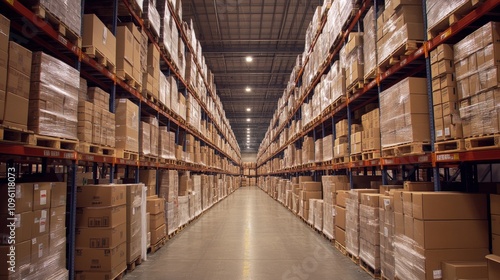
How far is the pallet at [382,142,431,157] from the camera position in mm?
3924

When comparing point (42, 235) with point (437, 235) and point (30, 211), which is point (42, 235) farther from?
point (437, 235)

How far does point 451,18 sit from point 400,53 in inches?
40.5

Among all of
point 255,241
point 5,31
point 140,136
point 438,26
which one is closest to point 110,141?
point 140,136

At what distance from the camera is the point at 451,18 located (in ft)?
10.9

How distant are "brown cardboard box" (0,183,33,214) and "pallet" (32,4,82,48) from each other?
1.60 meters

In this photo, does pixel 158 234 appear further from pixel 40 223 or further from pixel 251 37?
pixel 251 37

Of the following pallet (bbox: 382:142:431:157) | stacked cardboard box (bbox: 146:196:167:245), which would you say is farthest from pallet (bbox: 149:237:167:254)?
pallet (bbox: 382:142:431:157)

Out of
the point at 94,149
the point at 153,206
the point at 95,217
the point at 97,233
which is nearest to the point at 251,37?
the point at 153,206

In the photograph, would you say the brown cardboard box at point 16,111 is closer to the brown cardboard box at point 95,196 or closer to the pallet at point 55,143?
the pallet at point 55,143

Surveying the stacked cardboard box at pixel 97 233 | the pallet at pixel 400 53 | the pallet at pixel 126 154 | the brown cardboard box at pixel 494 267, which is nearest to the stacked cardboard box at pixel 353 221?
the pallet at pixel 400 53

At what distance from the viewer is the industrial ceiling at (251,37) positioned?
1223cm

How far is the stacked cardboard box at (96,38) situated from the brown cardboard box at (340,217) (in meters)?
4.57

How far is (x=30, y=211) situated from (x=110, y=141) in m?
1.83

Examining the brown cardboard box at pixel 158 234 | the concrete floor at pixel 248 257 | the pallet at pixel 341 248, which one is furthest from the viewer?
the brown cardboard box at pixel 158 234
